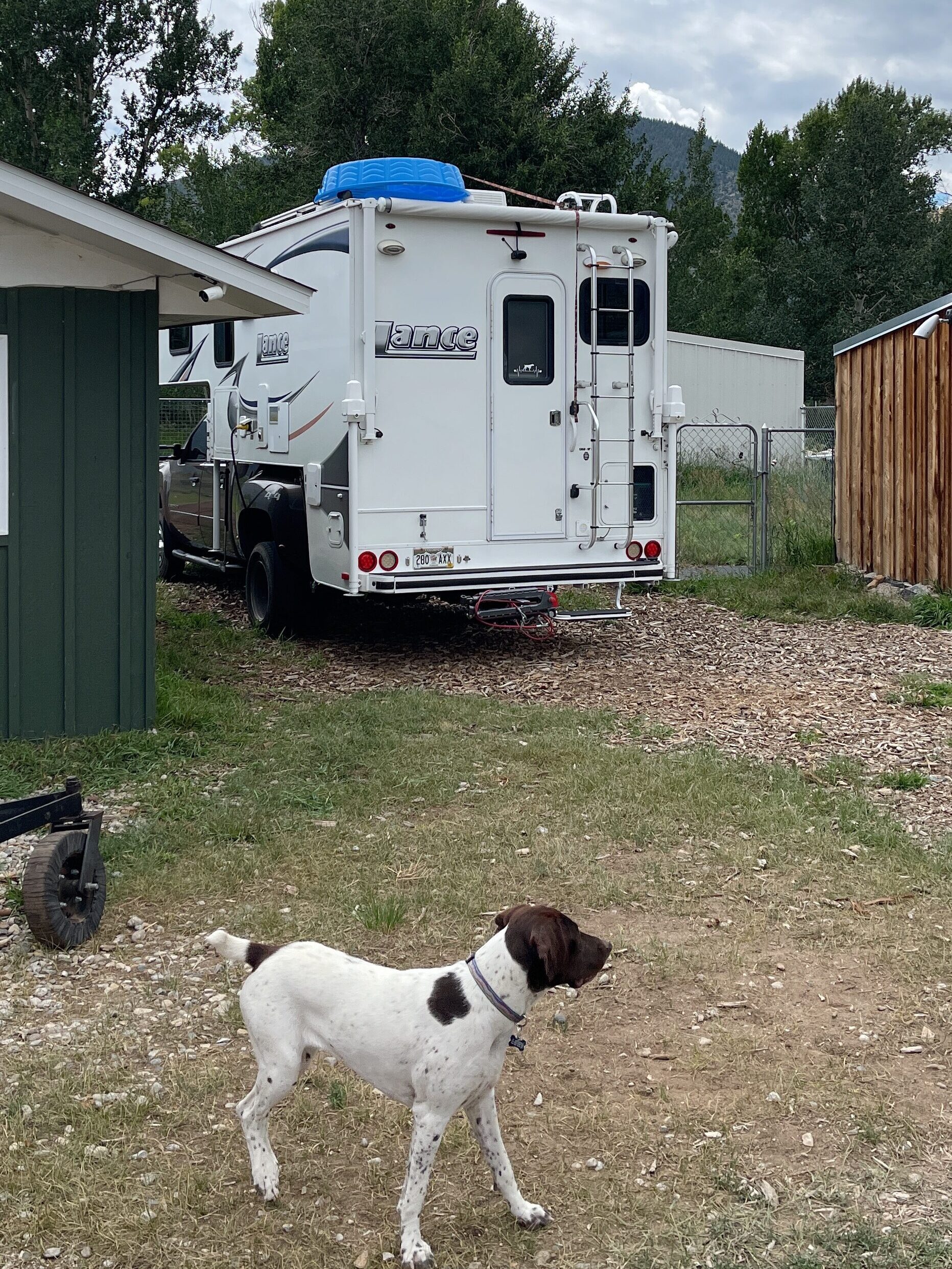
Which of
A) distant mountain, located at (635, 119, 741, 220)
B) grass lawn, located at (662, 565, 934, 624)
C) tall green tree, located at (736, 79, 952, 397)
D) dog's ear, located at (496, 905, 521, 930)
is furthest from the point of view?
distant mountain, located at (635, 119, 741, 220)

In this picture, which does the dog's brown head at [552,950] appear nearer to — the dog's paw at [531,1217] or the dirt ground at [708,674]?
the dog's paw at [531,1217]

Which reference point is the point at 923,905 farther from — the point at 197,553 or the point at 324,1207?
the point at 197,553

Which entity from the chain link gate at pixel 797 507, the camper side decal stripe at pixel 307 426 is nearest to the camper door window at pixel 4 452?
the camper side decal stripe at pixel 307 426

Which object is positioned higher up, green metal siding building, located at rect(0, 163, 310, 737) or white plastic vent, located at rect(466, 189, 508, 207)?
white plastic vent, located at rect(466, 189, 508, 207)

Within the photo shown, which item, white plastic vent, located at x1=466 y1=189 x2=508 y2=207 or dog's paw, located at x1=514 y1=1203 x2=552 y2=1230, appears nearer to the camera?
dog's paw, located at x1=514 y1=1203 x2=552 y2=1230

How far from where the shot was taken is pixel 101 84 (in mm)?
38469

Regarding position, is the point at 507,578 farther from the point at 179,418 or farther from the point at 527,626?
the point at 179,418

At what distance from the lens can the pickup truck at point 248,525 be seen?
11.1m

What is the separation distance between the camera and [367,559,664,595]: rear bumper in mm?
9734

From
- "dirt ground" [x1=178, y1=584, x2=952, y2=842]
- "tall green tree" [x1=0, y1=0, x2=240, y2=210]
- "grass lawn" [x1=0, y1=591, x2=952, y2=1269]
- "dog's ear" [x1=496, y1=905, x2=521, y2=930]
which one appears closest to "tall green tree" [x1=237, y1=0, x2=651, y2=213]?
"tall green tree" [x1=0, y1=0, x2=240, y2=210]

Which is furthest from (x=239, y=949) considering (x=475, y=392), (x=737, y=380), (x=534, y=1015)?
(x=737, y=380)

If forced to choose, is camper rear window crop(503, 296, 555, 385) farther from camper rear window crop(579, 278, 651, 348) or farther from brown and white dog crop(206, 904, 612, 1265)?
brown and white dog crop(206, 904, 612, 1265)

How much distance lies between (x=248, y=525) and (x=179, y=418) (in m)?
4.08

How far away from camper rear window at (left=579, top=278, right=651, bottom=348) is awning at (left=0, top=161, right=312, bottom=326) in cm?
267
